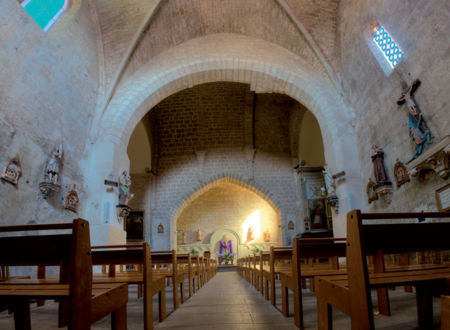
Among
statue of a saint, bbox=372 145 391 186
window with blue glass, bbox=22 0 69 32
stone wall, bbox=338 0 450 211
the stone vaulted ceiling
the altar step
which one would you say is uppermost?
the stone vaulted ceiling

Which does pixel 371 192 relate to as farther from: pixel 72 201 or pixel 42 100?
pixel 42 100

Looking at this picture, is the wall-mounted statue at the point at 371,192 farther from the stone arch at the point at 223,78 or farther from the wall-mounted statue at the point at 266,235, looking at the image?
the wall-mounted statue at the point at 266,235

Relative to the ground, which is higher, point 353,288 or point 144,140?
point 144,140

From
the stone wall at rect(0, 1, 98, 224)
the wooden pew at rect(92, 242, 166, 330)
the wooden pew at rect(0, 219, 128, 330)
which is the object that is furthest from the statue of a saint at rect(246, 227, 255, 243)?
the wooden pew at rect(0, 219, 128, 330)

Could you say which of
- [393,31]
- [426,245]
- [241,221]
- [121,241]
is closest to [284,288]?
[426,245]

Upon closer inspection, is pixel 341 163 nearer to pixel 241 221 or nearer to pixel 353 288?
pixel 353 288

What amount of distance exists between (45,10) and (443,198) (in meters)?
9.22

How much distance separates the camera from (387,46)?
7.33 metres

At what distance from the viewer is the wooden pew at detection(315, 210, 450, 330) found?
1.73 m

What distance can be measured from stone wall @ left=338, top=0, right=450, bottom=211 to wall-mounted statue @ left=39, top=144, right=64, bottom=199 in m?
7.54

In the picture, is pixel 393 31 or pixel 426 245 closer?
pixel 426 245

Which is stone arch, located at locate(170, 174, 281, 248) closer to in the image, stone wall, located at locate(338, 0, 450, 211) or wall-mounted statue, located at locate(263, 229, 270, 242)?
wall-mounted statue, located at locate(263, 229, 270, 242)

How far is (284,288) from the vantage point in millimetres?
3273

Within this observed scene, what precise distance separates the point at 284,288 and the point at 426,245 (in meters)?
1.58
